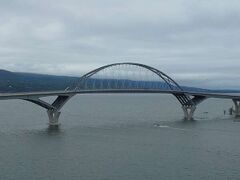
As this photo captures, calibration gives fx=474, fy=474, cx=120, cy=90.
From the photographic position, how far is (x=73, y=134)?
85.1 metres

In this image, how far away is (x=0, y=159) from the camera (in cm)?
5969

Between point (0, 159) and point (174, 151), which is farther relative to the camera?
point (174, 151)

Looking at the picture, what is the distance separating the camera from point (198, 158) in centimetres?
6209

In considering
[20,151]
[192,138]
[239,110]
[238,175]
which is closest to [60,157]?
[20,151]

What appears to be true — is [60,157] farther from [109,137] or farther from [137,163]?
[109,137]

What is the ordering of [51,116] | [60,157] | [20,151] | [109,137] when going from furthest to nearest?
[51,116] < [109,137] < [20,151] < [60,157]

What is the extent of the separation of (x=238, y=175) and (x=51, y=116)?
57008mm

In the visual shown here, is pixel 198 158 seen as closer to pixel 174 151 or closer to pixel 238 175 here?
pixel 174 151

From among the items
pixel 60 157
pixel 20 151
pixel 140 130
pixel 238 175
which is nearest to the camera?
pixel 238 175

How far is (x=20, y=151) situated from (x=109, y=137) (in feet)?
64.4

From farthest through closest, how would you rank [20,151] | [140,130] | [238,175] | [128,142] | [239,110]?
[239,110] < [140,130] < [128,142] < [20,151] < [238,175]

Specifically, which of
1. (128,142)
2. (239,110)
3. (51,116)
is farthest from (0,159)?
(239,110)

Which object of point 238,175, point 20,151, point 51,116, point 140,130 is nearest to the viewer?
point 238,175

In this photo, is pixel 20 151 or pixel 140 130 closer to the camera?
pixel 20 151
